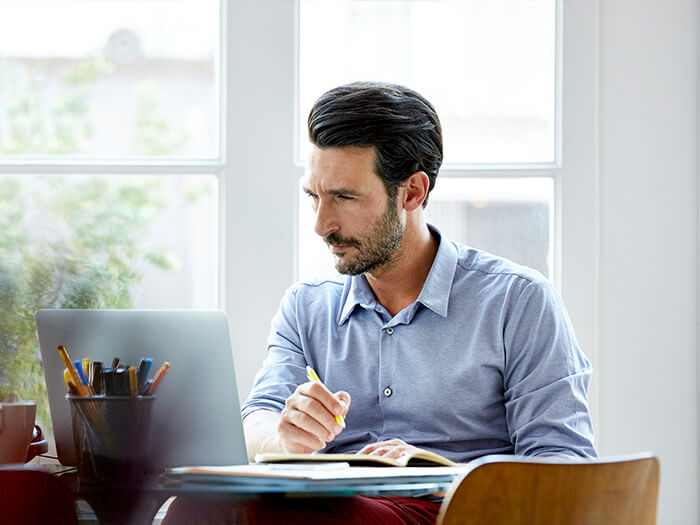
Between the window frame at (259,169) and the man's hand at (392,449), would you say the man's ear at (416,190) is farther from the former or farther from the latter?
the man's hand at (392,449)

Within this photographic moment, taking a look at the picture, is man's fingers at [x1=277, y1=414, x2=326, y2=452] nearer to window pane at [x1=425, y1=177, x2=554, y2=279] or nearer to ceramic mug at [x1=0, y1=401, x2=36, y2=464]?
ceramic mug at [x1=0, y1=401, x2=36, y2=464]

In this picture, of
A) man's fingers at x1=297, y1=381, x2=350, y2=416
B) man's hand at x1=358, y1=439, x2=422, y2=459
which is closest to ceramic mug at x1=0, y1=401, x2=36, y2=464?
man's fingers at x1=297, y1=381, x2=350, y2=416

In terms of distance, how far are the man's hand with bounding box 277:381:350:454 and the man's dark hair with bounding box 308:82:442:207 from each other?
0.46 meters

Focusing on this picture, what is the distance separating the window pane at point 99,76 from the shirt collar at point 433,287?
57cm

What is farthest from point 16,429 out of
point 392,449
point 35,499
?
point 392,449

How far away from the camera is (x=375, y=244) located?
160cm

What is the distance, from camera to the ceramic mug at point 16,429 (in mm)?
1071

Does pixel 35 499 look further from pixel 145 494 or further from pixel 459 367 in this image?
pixel 459 367

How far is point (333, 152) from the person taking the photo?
1.58m

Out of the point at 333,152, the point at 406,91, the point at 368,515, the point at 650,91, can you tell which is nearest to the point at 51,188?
the point at 333,152

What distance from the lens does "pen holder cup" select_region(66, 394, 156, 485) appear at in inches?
40.1

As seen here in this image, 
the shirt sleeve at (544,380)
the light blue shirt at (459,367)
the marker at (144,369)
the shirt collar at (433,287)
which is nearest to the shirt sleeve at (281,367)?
the light blue shirt at (459,367)

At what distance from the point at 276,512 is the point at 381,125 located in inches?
31.4

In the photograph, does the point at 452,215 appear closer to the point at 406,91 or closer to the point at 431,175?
the point at 431,175
